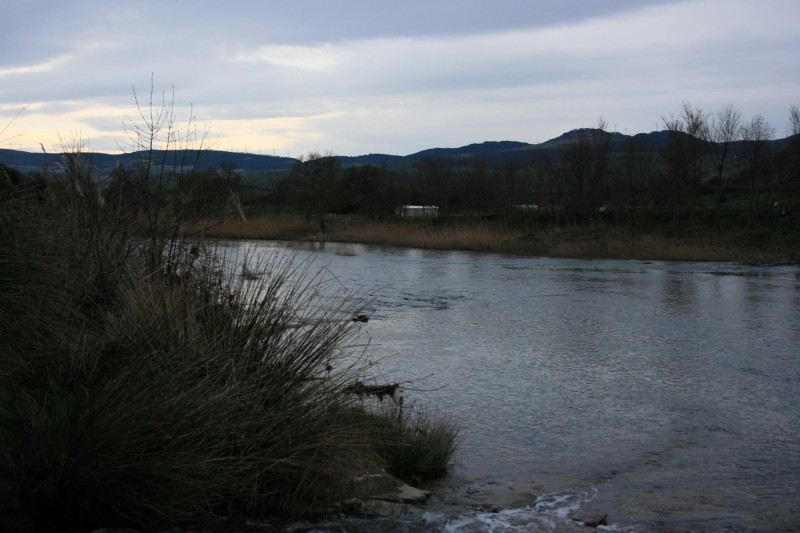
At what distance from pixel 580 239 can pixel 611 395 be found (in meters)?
28.4

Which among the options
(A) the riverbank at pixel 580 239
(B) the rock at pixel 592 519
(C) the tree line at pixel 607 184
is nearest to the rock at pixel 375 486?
(B) the rock at pixel 592 519

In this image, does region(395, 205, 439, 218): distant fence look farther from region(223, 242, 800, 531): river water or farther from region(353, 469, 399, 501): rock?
region(353, 469, 399, 501): rock

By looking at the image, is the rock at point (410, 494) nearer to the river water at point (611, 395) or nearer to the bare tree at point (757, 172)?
the river water at point (611, 395)

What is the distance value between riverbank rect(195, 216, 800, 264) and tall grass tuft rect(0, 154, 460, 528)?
22.5 meters

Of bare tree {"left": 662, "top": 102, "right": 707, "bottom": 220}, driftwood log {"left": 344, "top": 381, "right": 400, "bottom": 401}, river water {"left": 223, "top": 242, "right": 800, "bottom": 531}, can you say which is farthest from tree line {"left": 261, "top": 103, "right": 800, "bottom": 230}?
driftwood log {"left": 344, "top": 381, "right": 400, "bottom": 401}

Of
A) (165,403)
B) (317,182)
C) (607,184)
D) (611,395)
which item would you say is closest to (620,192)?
(607,184)

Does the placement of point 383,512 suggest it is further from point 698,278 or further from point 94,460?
point 698,278

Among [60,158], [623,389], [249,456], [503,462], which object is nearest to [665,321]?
[623,389]

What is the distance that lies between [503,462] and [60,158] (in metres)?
5.28

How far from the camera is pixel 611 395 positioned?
8883 mm

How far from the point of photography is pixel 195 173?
27.8ft

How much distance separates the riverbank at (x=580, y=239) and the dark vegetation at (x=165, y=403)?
21992 millimetres

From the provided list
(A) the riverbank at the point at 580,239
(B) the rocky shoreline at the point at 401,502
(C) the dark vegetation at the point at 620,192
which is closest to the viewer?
(B) the rocky shoreline at the point at 401,502

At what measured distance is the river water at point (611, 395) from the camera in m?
5.64
